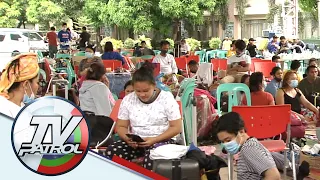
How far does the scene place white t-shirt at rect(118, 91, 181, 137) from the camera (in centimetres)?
400

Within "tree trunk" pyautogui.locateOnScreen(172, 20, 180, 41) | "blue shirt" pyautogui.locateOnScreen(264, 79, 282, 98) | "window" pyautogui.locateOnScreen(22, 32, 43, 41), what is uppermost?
"tree trunk" pyautogui.locateOnScreen(172, 20, 180, 41)

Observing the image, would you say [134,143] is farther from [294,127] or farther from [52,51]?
[52,51]

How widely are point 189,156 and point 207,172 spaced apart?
0.20m

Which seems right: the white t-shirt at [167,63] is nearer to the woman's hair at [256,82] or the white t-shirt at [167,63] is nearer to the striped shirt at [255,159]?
the woman's hair at [256,82]

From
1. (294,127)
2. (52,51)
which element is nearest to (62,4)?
(52,51)

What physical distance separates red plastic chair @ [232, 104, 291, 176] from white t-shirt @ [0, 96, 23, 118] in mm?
2863

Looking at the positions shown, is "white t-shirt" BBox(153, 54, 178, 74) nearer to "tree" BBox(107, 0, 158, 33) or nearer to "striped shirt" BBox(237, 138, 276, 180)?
"striped shirt" BBox(237, 138, 276, 180)

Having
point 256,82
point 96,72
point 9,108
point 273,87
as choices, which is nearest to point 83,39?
point 273,87

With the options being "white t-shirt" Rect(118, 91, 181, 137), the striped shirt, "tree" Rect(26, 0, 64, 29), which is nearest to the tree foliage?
"tree" Rect(26, 0, 64, 29)

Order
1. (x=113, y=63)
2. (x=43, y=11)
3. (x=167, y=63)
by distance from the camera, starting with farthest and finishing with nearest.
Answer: (x=43, y=11) → (x=167, y=63) → (x=113, y=63)

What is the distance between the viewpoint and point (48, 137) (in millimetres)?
1557

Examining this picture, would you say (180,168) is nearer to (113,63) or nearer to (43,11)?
(113,63)

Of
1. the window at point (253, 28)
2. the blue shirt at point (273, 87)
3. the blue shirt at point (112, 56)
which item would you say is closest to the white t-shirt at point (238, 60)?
the blue shirt at point (273, 87)

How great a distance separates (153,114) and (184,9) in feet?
45.6
